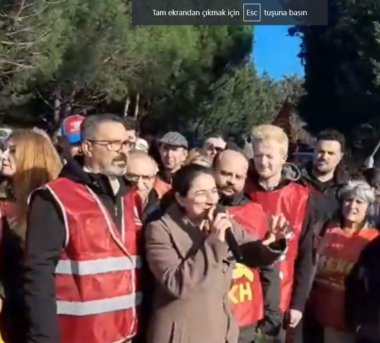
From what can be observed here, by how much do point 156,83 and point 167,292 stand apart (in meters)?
27.7

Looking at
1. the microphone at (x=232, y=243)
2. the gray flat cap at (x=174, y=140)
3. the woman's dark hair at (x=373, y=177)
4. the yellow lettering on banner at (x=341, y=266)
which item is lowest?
the yellow lettering on banner at (x=341, y=266)

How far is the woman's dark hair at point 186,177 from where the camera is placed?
3.93 m

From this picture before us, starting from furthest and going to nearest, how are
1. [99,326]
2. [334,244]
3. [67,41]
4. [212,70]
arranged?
[212,70] → [67,41] → [334,244] → [99,326]

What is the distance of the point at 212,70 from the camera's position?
3953cm

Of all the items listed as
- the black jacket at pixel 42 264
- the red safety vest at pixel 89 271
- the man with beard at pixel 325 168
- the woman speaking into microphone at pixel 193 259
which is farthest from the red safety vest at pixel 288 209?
the black jacket at pixel 42 264

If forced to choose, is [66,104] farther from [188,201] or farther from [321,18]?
[188,201]

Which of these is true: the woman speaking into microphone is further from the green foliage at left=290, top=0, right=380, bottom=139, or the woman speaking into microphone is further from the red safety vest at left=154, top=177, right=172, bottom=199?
the green foliage at left=290, top=0, right=380, bottom=139

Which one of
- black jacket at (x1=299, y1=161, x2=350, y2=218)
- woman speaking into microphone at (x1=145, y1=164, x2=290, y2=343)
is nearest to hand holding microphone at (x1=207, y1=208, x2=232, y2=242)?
woman speaking into microphone at (x1=145, y1=164, x2=290, y2=343)

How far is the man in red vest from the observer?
360cm

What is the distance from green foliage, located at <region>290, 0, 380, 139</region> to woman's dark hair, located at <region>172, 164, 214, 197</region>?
29.4 metres

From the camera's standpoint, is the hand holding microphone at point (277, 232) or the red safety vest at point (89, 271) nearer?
the red safety vest at point (89, 271)

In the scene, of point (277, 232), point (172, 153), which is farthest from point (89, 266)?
point (172, 153)

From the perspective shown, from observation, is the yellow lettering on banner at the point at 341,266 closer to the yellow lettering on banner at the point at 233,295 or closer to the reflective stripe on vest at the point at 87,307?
the yellow lettering on banner at the point at 233,295

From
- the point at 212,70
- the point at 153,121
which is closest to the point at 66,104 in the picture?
the point at 153,121
